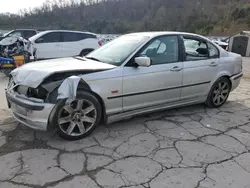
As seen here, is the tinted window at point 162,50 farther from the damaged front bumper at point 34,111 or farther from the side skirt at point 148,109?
the damaged front bumper at point 34,111

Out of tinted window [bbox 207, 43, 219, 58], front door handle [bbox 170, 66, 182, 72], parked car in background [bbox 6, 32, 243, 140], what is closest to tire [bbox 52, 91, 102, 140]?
parked car in background [bbox 6, 32, 243, 140]

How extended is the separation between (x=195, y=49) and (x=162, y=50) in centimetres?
87

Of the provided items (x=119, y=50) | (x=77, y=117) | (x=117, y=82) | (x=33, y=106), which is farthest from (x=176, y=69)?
(x=33, y=106)

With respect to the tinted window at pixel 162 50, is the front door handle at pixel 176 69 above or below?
below

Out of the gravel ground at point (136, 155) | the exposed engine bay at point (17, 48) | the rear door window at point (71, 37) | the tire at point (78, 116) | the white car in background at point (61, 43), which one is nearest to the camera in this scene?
the gravel ground at point (136, 155)

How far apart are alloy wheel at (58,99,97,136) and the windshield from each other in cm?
82

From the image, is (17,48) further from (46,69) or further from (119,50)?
(46,69)

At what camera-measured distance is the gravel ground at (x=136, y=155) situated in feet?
8.67

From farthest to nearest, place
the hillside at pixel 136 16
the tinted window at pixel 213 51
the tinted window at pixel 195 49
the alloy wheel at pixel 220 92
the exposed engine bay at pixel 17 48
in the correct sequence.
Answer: the hillside at pixel 136 16, the exposed engine bay at pixel 17 48, the alloy wheel at pixel 220 92, the tinted window at pixel 213 51, the tinted window at pixel 195 49

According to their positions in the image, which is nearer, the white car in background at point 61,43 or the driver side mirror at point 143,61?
the driver side mirror at point 143,61

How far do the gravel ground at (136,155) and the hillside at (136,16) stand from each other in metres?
33.0

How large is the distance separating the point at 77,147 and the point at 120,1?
53504 millimetres

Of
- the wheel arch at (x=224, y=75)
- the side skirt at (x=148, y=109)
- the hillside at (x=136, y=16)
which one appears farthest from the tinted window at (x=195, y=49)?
the hillside at (x=136, y=16)

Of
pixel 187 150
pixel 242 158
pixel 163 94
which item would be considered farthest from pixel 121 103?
pixel 242 158
